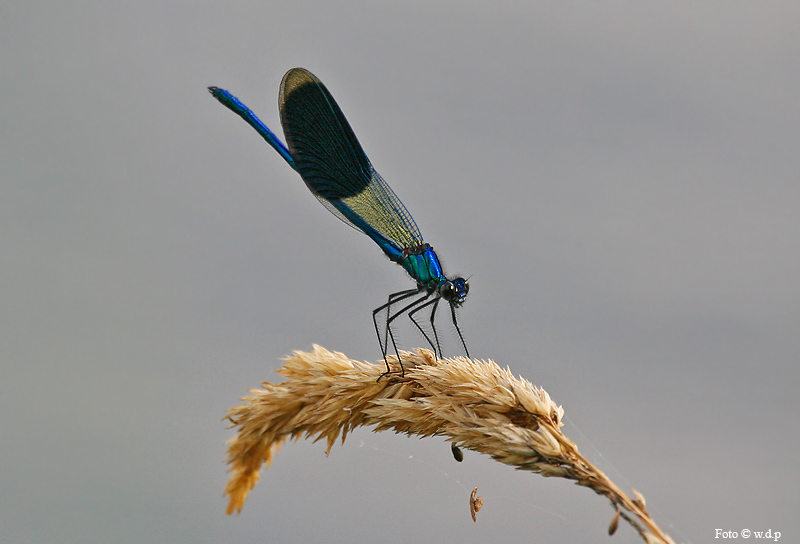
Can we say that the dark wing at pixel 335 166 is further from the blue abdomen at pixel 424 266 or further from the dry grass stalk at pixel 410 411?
the dry grass stalk at pixel 410 411

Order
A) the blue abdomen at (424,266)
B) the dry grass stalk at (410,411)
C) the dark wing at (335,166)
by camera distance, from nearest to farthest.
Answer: the dry grass stalk at (410,411)
the blue abdomen at (424,266)
the dark wing at (335,166)

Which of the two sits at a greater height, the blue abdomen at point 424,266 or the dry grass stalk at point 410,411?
the blue abdomen at point 424,266

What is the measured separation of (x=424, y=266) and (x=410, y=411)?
2.13ft

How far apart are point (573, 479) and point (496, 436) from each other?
0.18m

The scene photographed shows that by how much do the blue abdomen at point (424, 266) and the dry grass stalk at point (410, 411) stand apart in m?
0.41

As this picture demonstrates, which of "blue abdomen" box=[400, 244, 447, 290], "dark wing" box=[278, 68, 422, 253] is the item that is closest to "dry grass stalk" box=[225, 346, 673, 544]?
"blue abdomen" box=[400, 244, 447, 290]

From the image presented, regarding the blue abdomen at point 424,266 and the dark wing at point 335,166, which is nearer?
the blue abdomen at point 424,266

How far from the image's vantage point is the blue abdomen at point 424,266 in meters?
1.95

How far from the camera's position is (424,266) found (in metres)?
1.97

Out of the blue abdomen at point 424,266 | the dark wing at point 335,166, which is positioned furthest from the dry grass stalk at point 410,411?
the dark wing at point 335,166

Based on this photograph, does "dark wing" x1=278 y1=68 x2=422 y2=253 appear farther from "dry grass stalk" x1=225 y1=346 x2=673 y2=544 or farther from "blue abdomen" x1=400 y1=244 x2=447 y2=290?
"dry grass stalk" x1=225 y1=346 x2=673 y2=544

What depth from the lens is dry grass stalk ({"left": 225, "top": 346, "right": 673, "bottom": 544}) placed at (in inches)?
46.3

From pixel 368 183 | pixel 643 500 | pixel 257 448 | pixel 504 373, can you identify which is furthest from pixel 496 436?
pixel 368 183

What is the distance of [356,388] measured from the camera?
1.47 metres
